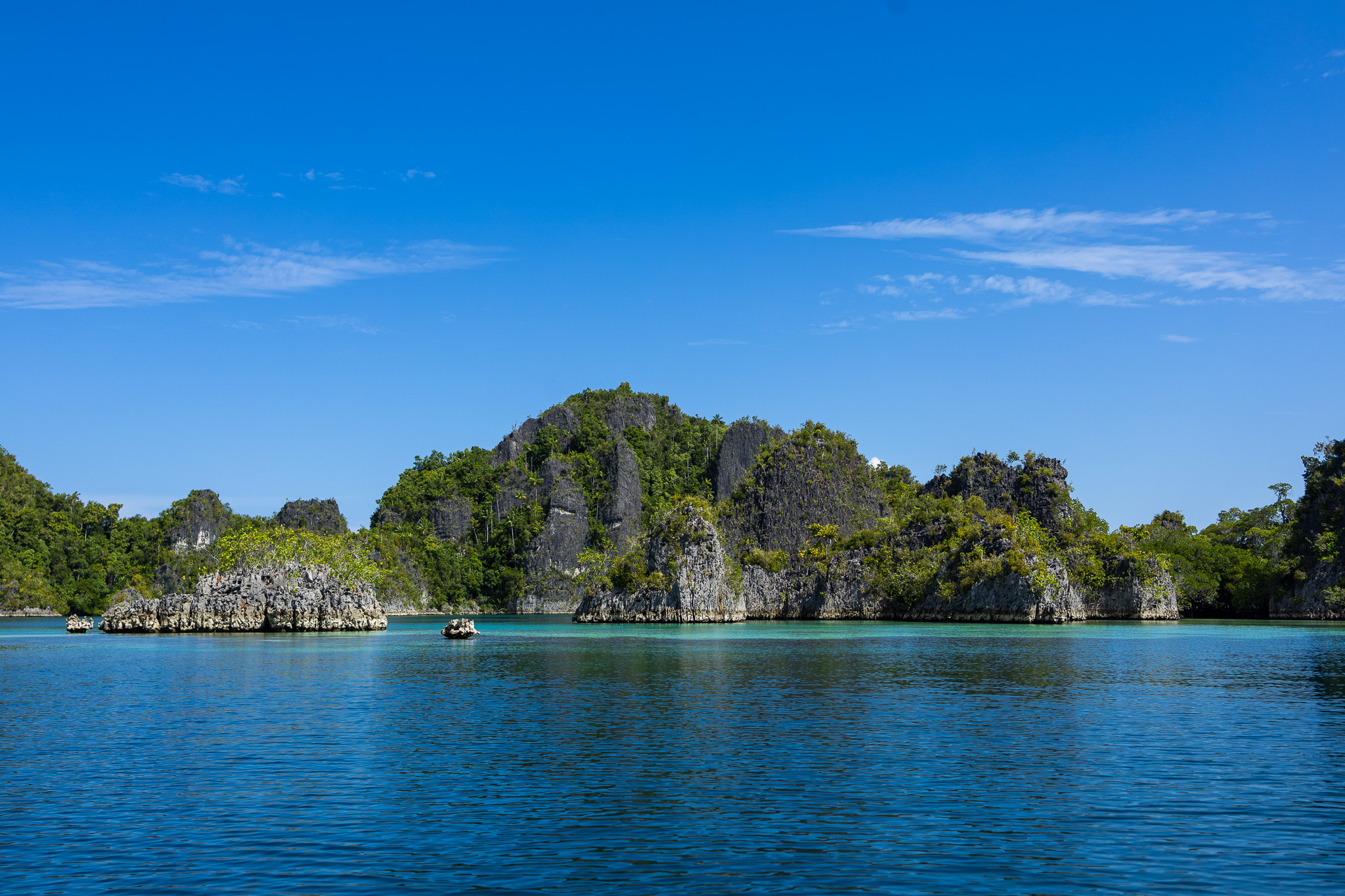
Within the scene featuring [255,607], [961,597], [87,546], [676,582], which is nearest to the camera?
[255,607]

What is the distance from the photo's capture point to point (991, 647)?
2366 inches

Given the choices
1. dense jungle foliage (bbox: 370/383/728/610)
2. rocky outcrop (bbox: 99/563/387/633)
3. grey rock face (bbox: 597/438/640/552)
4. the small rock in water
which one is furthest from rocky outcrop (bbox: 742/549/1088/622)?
grey rock face (bbox: 597/438/640/552)

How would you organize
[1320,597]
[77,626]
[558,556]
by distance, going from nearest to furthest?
[77,626], [1320,597], [558,556]

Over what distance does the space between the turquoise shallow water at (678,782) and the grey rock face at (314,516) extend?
487 feet

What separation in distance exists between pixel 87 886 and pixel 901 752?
16.4 meters

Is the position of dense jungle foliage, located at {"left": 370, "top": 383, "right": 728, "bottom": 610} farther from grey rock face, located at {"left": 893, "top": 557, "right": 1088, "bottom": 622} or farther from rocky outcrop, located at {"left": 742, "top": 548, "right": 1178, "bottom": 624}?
grey rock face, located at {"left": 893, "top": 557, "right": 1088, "bottom": 622}

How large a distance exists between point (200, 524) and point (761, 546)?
10304 centimetres

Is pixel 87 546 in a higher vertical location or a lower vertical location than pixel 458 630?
higher

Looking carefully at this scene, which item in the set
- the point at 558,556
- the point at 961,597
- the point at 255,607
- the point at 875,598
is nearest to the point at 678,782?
the point at 255,607

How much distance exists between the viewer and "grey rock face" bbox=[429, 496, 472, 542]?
191m

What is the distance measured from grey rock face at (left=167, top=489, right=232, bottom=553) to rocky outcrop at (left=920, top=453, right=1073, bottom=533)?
127 meters

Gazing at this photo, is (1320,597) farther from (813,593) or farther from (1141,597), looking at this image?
(813,593)

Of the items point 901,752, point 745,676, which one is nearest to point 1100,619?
point 745,676

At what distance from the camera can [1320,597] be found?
11075cm
